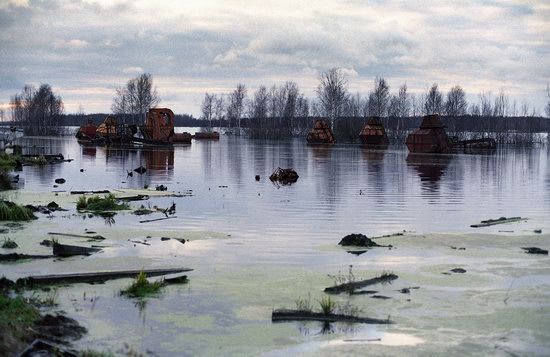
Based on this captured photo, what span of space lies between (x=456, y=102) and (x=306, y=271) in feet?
470

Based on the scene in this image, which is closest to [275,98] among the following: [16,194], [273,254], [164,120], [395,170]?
[164,120]

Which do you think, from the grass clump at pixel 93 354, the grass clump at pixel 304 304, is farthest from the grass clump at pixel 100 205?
the grass clump at pixel 93 354

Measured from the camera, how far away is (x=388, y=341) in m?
8.89

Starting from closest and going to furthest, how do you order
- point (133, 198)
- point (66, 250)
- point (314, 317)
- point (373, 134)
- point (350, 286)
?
point (314, 317) → point (350, 286) → point (66, 250) → point (133, 198) → point (373, 134)

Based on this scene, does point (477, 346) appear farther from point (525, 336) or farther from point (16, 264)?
point (16, 264)

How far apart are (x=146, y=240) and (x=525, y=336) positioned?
30.9ft

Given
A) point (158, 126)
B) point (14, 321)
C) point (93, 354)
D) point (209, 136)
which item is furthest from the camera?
point (209, 136)

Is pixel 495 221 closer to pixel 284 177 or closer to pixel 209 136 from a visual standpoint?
pixel 284 177

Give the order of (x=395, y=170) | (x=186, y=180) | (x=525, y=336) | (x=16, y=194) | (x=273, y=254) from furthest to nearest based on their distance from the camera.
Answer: (x=395, y=170), (x=186, y=180), (x=16, y=194), (x=273, y=254), (x=525, y=336)

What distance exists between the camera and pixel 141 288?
11016 millimetres

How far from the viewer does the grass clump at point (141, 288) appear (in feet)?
35.9

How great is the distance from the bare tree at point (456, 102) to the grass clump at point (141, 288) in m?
142

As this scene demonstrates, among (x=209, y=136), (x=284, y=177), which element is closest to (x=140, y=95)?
(x=209, y=136)

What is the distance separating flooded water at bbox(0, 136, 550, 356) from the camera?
8.99m
